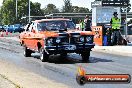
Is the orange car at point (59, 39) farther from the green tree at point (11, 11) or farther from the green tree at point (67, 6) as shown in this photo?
the green tree at point (67, 6)

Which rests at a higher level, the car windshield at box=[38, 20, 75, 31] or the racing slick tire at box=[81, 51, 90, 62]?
the car windshield at box=[38, 20, 75, 31]

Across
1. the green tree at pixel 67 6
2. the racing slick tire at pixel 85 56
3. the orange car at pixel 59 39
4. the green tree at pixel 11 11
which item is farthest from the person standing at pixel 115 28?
the green tree at pixel 67 6

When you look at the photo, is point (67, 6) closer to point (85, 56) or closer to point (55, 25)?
point (55, 25)

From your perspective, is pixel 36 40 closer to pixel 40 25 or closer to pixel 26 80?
pixel 40 25

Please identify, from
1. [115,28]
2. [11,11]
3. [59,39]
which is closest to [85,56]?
[59,39]

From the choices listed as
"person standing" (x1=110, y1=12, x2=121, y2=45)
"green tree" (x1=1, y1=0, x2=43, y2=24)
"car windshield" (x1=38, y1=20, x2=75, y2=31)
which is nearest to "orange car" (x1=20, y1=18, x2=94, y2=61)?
"car windshield" (x1=38, y1=20, x2=75, y2=31)

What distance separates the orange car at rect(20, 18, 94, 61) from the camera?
15859 millimetres

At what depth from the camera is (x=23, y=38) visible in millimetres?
19875

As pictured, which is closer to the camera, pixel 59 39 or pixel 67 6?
pixel 59 39

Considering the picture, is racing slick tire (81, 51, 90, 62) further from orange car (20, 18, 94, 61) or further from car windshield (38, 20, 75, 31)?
car windshield (38, 20, 75, 31)

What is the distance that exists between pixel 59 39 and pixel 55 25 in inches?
55.6

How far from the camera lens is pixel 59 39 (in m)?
15.8

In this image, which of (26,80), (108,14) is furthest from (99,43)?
(26,80)

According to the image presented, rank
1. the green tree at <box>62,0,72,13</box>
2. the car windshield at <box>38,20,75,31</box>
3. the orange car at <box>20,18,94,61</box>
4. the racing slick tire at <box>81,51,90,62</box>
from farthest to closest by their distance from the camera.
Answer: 1. the green tree at <box>62,0,72,13</box>
2. the car windshield at <box>38,20,75,31</box>
3. the racing slick tire at <box>81,51,90,62</box>
4. the orange car at <box>20,18,94,61</box>
